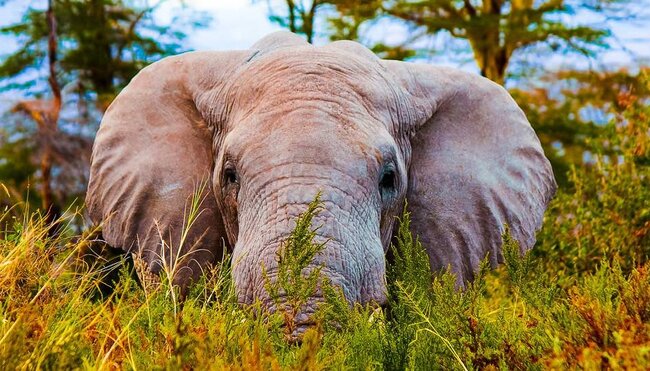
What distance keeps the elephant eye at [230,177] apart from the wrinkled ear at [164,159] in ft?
1.00

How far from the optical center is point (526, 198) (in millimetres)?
5059

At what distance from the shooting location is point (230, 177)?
4.21 m

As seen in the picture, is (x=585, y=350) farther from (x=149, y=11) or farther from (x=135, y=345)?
(x=149, y=11)

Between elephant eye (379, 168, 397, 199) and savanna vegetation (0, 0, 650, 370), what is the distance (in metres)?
0.37

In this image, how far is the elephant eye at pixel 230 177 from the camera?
415cm

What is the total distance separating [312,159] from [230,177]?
1.82ft

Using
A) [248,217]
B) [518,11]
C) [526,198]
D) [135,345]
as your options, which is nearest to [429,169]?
[526,198]

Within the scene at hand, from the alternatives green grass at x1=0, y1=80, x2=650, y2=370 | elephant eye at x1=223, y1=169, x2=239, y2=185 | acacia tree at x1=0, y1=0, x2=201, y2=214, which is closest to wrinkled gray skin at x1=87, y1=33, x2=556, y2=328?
elephant eye at x1=223, y1=169, x2=239, y2=185

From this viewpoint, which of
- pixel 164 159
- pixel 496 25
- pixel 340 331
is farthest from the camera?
pixel 496 25

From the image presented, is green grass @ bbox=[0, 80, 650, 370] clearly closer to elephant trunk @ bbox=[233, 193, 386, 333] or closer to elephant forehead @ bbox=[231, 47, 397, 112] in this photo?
elephant trunk @ bbox=[233, 193, 386, 333]

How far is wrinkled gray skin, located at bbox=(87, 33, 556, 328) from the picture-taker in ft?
12.5

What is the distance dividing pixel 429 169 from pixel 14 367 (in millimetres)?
2833

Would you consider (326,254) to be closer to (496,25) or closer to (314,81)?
(314,81)

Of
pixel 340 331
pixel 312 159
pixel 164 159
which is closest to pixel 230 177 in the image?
pixel 312 159
